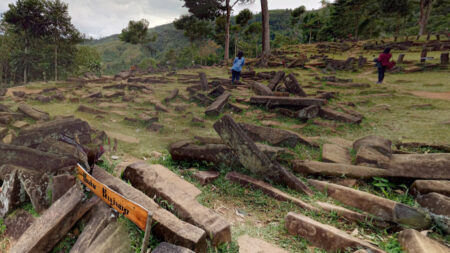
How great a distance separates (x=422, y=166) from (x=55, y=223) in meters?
3.78

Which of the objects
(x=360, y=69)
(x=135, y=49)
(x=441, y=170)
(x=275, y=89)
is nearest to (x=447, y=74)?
(x=360, y=69)

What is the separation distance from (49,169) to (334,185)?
10.5 feet

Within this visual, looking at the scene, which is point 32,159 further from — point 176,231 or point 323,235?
point 323,235

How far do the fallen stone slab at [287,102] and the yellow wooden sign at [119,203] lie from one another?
15.5 feet

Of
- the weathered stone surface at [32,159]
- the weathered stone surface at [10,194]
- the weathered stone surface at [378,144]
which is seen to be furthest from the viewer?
the weathered stone surface at [378,144]

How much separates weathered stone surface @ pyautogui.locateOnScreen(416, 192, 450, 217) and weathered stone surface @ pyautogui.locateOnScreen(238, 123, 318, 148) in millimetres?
1818

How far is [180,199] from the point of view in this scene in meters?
2.09

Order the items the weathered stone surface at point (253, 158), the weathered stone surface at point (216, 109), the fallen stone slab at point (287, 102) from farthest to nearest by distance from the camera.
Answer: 1. the weathered stone surface at point (216, 109)
2. the fallen stone slab at point (287, 102)
3. the weathered stone surface at point (253, 158)

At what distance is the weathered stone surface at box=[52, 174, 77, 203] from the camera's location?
6.74 feet

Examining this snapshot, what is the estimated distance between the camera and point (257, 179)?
2.72 m

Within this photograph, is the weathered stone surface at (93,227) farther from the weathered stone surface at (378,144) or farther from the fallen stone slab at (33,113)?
the fallen stone slab at (33,113)

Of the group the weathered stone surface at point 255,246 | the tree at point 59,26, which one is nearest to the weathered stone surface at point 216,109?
the weathered stone surface at point 255,246

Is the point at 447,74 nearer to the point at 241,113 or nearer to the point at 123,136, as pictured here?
the point at 241,113

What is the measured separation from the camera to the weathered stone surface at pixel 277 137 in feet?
11.9
